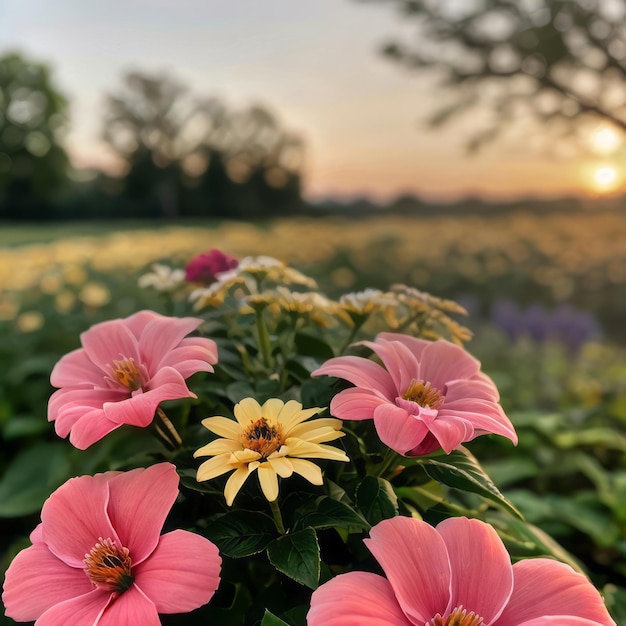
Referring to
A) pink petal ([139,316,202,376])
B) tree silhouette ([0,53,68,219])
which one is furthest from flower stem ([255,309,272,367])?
tree silhouette ([0,53,68,219])

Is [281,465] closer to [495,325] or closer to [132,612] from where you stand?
[132,612]

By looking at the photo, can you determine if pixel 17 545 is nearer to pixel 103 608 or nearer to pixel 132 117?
pixel 103 608

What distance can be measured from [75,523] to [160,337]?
16cm

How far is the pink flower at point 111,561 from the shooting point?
14.4 inches

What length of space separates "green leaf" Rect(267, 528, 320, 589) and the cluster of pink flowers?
0.10 feet

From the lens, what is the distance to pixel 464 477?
1.45ft

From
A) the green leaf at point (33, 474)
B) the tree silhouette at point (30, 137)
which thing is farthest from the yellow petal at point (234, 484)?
the tree silhouette at point (30, 137)

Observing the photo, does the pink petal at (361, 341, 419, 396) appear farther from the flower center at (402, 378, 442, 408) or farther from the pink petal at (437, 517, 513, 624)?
the pink petal at (437, 517, 513, 624)

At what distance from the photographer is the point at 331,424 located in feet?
1.41

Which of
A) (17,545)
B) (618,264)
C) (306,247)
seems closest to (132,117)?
(306,247)

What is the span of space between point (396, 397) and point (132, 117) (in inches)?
341


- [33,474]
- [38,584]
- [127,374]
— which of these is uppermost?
[127,374]

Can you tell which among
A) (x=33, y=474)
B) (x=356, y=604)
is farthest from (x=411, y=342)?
(x=33, y=474)

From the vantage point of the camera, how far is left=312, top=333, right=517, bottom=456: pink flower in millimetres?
404
